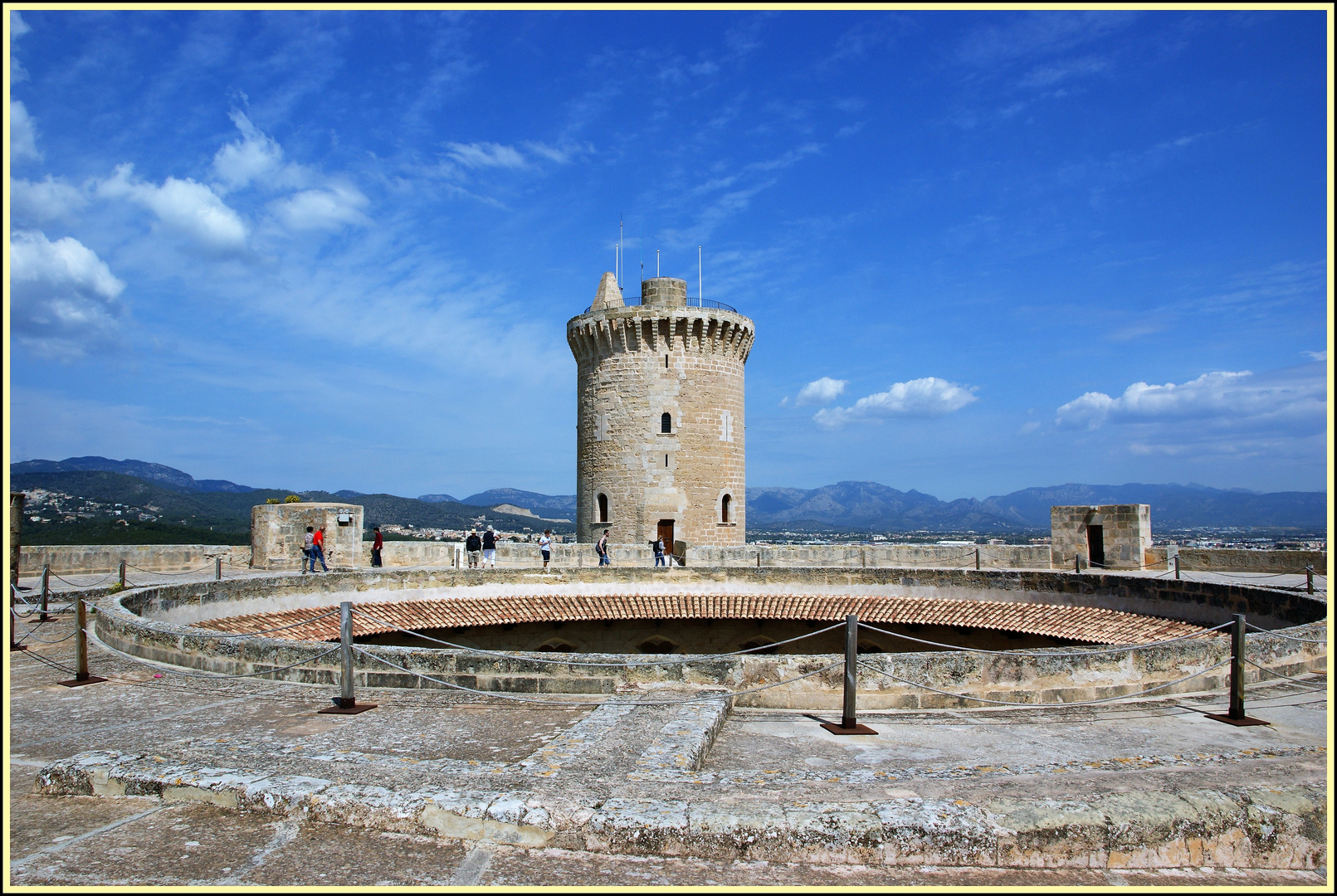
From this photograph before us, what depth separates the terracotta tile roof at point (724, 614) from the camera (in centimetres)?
1417

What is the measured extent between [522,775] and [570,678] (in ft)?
9.38

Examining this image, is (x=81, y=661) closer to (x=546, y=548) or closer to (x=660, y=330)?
(x=546, y=548)

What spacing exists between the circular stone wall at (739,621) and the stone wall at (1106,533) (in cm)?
647

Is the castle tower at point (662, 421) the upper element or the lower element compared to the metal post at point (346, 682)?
upper

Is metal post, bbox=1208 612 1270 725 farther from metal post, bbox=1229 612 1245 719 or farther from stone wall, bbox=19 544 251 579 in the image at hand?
stone wall, bbox=19 544 251 579

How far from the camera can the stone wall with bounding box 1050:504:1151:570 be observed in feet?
73.3

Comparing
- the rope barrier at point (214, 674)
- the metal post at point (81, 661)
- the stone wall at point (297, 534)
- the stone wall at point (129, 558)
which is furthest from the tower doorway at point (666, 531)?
the metal post at point (81, 661)

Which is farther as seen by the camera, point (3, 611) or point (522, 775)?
point (3, 611)

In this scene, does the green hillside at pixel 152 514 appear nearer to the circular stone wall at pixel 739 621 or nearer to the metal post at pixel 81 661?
the circular stone wall at pixel 739 621

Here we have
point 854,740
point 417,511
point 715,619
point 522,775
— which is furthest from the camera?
point 417,511

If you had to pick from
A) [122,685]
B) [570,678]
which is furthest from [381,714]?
[122,685]

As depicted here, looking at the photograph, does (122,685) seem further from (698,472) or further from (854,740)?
(698,472)

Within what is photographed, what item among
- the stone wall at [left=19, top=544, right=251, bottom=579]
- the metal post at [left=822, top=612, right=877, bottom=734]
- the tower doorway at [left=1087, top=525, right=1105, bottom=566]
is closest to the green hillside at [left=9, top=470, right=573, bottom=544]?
the stone wall at [left=19, top=544, right=251, bottom=579]

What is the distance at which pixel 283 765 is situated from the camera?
4516 mm
